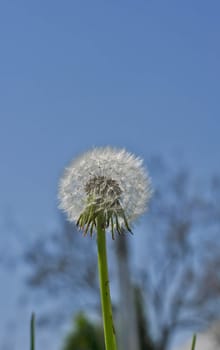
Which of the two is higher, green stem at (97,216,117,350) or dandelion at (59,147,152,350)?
dandelion at (59,147,152,350)

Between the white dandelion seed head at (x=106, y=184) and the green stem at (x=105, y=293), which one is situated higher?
the white dandelion seed head at (x=106, y=184)

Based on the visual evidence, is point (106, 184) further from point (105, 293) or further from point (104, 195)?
point (105, 293)

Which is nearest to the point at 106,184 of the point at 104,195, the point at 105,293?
the point at 104,195

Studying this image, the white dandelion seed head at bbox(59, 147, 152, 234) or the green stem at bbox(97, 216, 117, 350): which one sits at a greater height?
the white dandelion seed head at bbox(59, 147, 152, 234)

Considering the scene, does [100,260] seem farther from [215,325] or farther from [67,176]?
[215,325]

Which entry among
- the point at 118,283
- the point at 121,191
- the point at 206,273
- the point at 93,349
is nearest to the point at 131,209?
the point at 121,191
